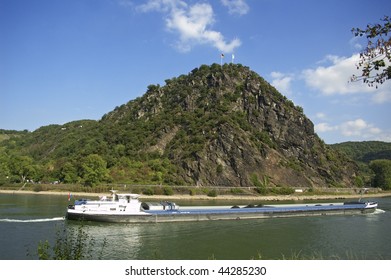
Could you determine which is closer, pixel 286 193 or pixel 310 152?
pixel 286 193

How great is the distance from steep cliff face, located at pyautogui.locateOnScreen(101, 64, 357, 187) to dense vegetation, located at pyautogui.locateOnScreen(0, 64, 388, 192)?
13.7 inches

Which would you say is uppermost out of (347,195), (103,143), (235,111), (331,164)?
(235,111)

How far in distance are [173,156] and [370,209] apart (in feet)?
212

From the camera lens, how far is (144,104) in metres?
148

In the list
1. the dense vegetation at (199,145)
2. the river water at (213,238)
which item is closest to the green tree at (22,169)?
the dense vegetation at (199,145)

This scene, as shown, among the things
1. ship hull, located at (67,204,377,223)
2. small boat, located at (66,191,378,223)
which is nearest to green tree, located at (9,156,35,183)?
small boat, located at (66,191,378,223)

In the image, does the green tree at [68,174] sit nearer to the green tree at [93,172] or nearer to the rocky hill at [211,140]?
the green tree at [93,172]

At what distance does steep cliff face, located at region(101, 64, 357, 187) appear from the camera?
107500 mm

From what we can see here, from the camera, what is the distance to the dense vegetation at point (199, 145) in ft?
329

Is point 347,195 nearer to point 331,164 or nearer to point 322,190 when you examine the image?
point 322,190

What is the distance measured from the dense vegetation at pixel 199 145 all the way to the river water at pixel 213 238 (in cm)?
5021
